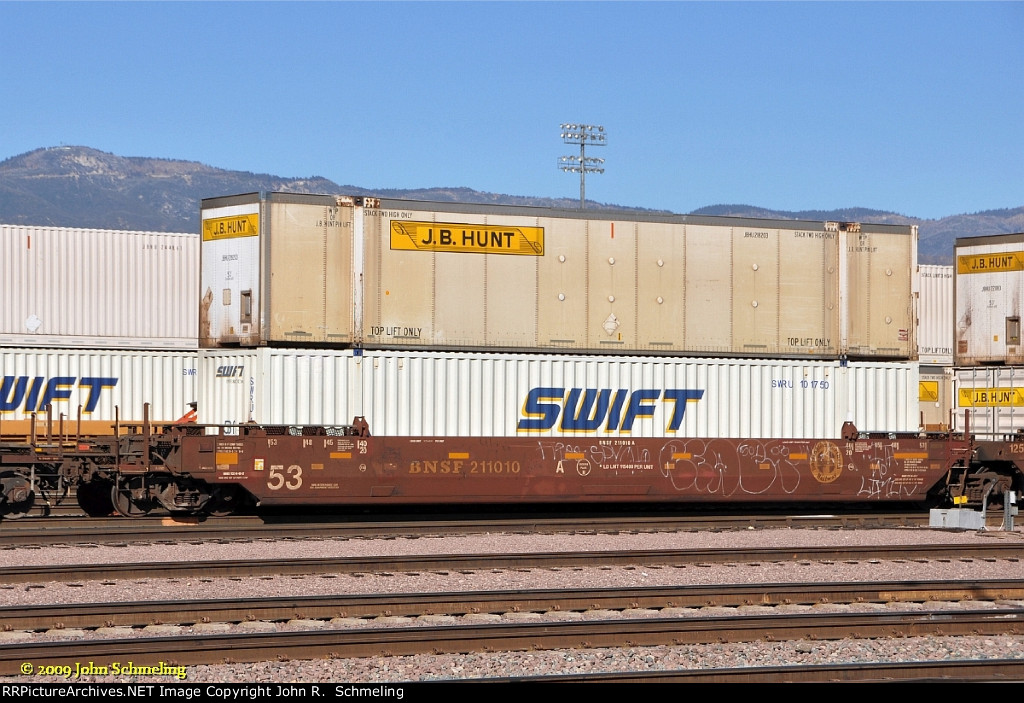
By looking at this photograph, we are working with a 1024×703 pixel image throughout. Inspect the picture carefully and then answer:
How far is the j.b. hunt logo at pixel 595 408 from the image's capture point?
19.1m

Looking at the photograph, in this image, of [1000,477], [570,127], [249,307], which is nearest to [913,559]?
[1000,477]

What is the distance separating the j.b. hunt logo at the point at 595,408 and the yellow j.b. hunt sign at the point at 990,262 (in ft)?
24.2

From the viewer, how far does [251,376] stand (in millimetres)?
18328

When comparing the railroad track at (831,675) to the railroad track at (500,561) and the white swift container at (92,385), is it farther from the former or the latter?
the white swift container at (92,385)

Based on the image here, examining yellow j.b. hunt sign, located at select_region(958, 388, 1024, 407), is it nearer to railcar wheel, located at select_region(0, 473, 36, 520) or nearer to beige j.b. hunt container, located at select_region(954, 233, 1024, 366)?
beige j.b. hunt container, located at select_region(954, 233, 1024, 366)

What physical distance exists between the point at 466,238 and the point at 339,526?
5386 millimetres

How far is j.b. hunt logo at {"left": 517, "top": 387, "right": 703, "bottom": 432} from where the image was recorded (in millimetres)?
19125

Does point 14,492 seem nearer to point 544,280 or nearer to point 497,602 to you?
point 544,280

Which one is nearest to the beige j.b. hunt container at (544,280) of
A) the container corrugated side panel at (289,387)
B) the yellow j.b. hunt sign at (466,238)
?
the yellow j.b. hunt sign at (466,238)

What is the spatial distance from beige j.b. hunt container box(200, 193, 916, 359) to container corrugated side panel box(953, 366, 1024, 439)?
2.30 m

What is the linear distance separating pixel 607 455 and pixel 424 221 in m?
5.13

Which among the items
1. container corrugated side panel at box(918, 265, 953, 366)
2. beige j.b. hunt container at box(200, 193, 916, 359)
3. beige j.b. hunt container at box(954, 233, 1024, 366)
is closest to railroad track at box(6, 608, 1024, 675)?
beige j.b. hunt container at box(200, 193, 916, 359)

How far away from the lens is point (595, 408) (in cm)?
1934

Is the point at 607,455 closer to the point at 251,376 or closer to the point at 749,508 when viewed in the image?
the point at 749,508
